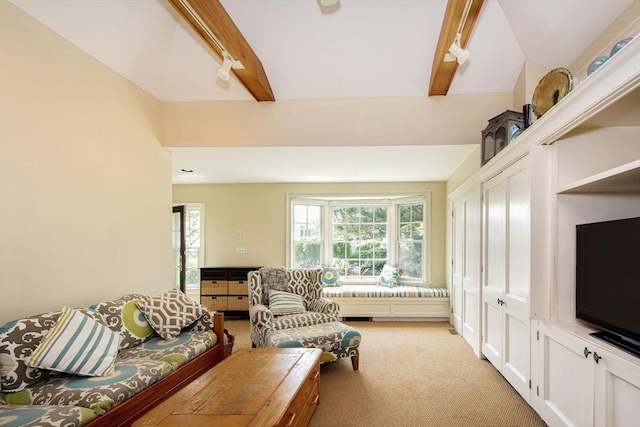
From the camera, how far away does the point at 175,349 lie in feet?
8.45

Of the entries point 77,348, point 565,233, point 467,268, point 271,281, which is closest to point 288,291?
point 271,281

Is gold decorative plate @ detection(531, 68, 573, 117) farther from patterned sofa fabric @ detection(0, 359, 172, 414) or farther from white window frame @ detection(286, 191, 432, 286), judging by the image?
white window frame @ detection(286, 191, 432, 286)

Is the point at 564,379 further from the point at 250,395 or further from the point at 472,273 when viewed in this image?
the point at 472,273

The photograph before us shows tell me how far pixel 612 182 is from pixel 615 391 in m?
1.04

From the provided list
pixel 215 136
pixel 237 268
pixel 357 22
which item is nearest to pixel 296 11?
pixel 357 22

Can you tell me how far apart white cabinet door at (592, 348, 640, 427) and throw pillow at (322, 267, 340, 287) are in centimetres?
427

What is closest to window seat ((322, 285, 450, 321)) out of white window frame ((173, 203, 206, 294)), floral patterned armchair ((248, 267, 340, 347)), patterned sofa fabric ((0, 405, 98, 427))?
floral patterned armchair ((248, 267, 340, 347))

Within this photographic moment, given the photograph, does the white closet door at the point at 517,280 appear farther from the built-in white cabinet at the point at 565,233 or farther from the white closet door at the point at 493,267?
the white closet door at the point at 493,267

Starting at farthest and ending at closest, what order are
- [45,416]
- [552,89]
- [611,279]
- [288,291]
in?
[288,291]
[552,89]
[611,279]
[45,416]

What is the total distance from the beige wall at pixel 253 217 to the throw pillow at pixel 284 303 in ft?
6.71

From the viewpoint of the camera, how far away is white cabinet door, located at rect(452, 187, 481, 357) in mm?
3740

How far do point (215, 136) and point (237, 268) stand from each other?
7.90 feet

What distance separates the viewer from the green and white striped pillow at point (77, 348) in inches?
77.4

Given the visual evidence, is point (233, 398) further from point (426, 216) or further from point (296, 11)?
point (426, 216)
